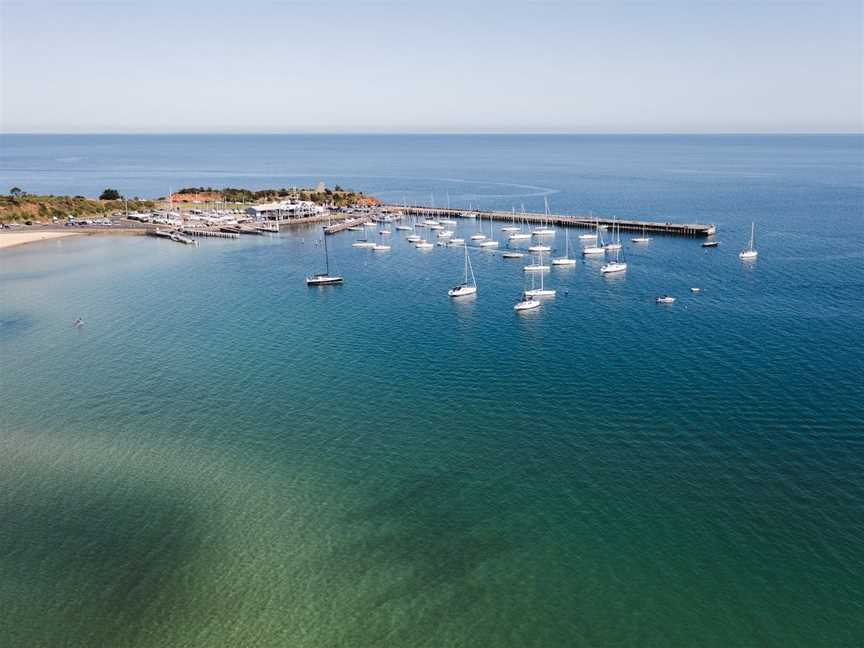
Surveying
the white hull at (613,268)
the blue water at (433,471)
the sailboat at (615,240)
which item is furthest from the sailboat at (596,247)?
the blue water at (433,471)

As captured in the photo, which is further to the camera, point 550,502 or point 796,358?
point 796,358

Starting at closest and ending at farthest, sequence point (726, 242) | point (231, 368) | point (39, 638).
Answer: point (39, 638) → point (231, 368) → point (726, 242)

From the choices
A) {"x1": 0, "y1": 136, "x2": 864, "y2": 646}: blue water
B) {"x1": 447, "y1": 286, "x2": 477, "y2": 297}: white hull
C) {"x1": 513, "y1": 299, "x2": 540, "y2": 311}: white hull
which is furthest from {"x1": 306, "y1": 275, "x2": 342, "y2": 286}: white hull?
{"x1": 513, "y1": 299, "x2": 540, "y2": 311}: white hull

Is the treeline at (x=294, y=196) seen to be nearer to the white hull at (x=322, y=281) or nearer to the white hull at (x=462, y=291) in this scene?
the white hull at (x=322, y=281)

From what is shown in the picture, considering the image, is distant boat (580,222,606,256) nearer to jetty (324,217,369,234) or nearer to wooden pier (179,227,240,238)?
jetty (324,217,369,234)

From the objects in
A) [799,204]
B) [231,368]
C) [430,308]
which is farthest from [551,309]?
[799,204]

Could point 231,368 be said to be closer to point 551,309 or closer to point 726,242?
point 551,309
